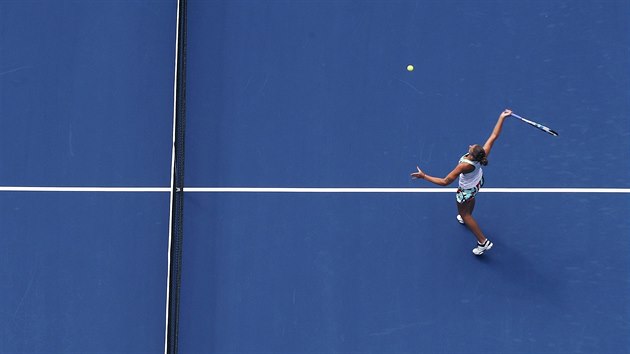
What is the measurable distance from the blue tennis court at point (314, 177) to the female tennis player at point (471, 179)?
29 cm

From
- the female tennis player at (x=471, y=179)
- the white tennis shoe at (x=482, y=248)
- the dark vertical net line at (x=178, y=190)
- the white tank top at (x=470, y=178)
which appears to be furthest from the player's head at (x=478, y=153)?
the dark vertical net line at (x=178, y=190)

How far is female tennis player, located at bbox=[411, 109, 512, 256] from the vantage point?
6.16 m

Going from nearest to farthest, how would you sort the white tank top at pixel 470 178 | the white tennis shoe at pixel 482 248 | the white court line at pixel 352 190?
the white tank top at pixel 470 178 → the white tennis shoe at pixel 482 248 → the white court line at pixel 352 190

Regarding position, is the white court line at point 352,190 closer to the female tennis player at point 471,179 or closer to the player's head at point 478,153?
A: the female tennis player at point 471,179

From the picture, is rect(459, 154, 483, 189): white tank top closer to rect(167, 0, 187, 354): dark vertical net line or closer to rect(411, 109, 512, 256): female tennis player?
rect(411, 109, 512, 256): female tennis player

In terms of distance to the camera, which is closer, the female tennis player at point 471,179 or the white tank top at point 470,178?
the female tennis player at point 471,179

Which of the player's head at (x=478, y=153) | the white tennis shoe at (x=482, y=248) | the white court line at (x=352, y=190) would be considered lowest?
the white tennis shoe at (x=482, y=248)

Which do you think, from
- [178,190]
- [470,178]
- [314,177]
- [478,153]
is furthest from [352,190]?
[178,190]

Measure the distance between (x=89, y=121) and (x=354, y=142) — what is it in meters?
3.02

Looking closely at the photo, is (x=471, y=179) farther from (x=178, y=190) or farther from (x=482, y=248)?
(x=178, y=190)

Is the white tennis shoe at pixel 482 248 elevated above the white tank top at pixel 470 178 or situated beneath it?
situated beneath

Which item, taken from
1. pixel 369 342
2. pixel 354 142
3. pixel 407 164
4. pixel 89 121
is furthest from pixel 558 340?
pixel 89 121

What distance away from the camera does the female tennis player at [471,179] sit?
616 centimetres

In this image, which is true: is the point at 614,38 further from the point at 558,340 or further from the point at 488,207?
the point at 558,340
